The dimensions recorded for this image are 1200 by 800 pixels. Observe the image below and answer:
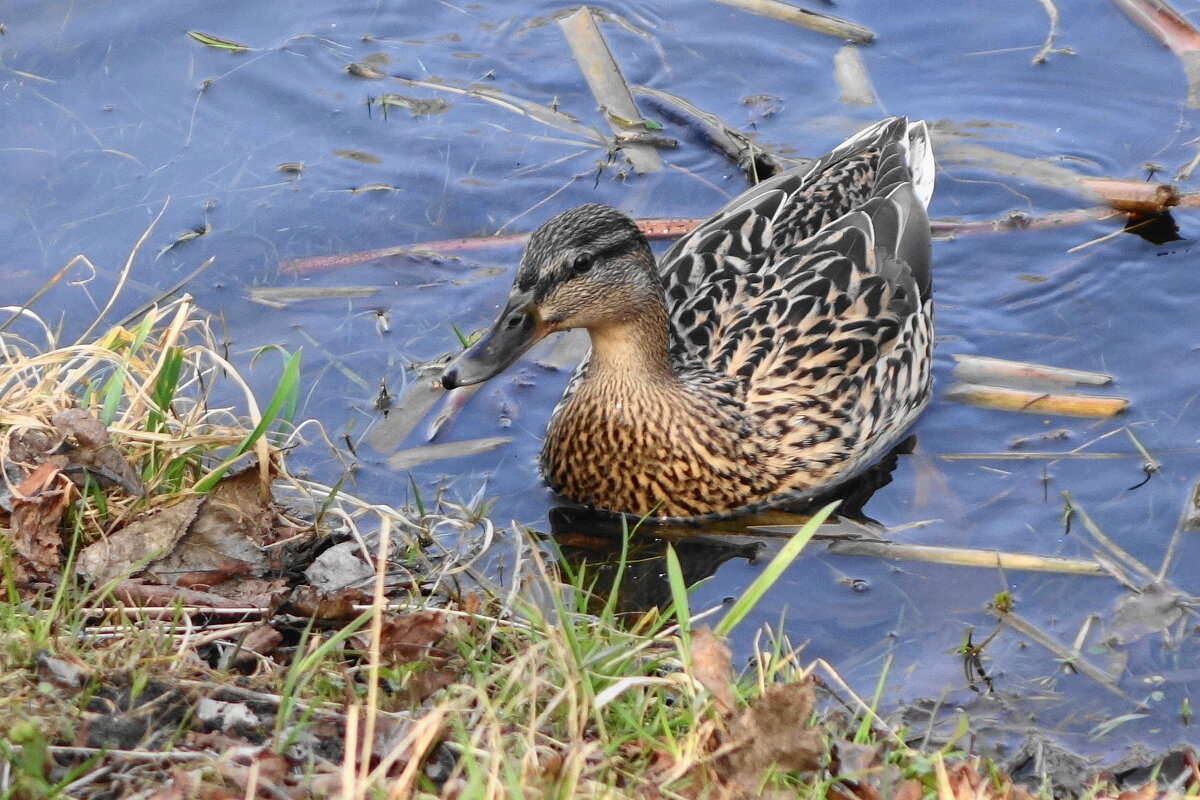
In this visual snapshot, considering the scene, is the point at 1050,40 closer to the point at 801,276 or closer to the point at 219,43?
the point at 801,276

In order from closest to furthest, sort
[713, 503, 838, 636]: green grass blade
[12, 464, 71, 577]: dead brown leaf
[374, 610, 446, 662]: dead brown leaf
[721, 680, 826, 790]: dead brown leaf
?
[721, 680, 826, 790]: dead brown leaf, [713, 503, 838, 636]: green grass blade, [374, 610, 446, 662]: dead brown leaf, [12, 464, 71, 577]: dead brown leaf

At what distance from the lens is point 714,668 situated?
12.3ft

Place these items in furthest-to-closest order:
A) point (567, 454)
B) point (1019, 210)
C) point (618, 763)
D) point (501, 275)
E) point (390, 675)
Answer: point (1019, 210) → point (501, 275) → point (567, 454) → point (390, 675) → point (618, 763)

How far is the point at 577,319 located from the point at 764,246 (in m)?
1.41

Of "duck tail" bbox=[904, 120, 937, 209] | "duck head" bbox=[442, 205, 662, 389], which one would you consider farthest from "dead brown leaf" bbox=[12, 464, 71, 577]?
"duck tail" bbox=[904, 120, 937, 209]

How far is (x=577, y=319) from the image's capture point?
5820mm

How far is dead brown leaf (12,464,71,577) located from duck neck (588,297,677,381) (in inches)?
92.4

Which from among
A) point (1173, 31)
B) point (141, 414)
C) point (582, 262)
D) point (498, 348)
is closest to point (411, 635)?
point (141, 414)

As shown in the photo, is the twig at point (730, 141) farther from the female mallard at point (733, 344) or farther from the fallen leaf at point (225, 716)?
the fallen leaf at point (225, 716)

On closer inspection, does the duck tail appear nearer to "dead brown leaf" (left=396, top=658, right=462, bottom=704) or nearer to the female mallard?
the female mallard

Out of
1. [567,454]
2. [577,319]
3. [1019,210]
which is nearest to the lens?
[577,319]

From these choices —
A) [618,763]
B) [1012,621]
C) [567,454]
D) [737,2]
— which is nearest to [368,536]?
[567,454]

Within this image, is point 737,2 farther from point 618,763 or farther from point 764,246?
point 618,763

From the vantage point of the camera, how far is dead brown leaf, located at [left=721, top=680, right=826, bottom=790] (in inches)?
140
